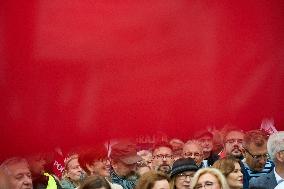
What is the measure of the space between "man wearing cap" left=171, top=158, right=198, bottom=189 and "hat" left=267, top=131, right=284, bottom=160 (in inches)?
14.5

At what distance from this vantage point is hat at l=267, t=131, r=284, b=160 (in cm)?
285

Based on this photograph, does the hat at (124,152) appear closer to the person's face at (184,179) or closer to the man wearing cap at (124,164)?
the man wearing cap at (124,164)

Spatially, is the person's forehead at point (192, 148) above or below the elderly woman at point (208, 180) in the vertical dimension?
above

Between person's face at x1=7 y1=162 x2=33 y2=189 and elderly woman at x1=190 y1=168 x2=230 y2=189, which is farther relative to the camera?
elderly woman at x1=190 y1=168 x2=230 y2=189

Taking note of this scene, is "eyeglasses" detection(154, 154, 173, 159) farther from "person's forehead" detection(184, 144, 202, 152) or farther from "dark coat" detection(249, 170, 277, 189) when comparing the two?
"dark coat" detection(249, 170, 277, 189)

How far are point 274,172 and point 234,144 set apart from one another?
0.23 m

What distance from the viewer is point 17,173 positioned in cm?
261

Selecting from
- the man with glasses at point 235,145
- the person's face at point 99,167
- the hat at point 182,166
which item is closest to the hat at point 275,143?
the man with glasses at point 235,145

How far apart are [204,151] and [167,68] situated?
16.4 inches

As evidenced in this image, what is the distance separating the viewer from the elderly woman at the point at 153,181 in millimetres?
2723

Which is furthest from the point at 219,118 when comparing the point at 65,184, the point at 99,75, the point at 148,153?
the point at 65,184

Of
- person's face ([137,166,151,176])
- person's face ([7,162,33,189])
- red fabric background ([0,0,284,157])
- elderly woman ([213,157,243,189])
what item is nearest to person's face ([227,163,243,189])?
elderly woman ([213,157,243,189])

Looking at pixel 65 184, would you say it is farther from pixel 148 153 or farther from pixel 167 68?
pixel 167 68

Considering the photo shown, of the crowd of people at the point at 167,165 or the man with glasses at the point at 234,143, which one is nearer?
the crowd of people at the point at 167,165
